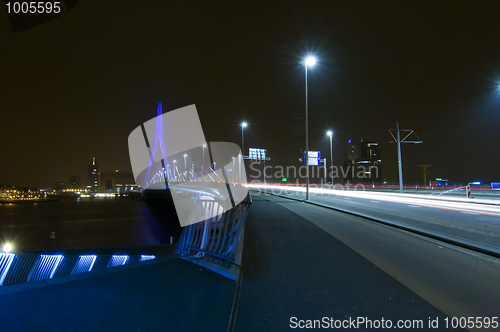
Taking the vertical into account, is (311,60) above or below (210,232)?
above

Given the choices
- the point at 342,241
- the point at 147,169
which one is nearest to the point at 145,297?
the point at 342,241

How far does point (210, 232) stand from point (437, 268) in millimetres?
4397

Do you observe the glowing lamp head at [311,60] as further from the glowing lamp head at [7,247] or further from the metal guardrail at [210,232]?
the glowing lamp head at [7,247]

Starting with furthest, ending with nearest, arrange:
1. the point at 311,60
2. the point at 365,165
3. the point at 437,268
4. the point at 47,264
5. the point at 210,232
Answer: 1. the point at 365,165
2. the point at 311,60
3. the point at 47,264
4. the point at 210,232
5. the point at 437,268

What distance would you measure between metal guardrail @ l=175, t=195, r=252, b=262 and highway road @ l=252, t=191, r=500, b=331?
273 centimetres

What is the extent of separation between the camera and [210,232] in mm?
6160

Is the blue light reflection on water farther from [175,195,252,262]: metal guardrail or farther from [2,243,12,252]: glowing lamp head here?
[175,195,252,262]: metal guardrail

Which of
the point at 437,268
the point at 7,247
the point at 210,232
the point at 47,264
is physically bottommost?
the point at 7,247

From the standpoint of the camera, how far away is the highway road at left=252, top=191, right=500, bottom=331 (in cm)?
384

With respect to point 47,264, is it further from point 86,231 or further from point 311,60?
point 311,60

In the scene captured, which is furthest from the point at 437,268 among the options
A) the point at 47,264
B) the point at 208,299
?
the point at 47,264

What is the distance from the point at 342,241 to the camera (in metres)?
7.24

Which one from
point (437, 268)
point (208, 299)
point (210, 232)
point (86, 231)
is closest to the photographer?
point (208, 299)

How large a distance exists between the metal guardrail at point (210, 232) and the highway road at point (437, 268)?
108 inches
